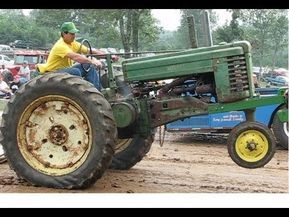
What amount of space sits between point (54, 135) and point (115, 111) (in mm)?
619

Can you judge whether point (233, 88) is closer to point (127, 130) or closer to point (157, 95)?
point (157, 95)

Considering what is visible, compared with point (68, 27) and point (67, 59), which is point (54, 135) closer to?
point (67, 59)

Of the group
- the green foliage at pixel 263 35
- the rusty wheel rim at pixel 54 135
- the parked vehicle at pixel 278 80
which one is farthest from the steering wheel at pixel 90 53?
the parked vehicle at pixel 278 80

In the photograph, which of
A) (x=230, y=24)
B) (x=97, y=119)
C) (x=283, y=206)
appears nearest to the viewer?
(x=283, y=206)

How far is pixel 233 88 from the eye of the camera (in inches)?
173

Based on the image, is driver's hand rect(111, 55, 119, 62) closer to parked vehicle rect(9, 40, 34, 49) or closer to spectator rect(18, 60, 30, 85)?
parked vehicle rect(9, 40, 34, 49)

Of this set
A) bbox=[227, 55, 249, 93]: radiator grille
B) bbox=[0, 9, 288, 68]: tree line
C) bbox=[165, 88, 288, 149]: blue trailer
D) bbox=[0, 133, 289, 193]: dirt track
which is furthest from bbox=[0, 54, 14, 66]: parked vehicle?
bbox=[227, 55, 249, 93]: radiator grille

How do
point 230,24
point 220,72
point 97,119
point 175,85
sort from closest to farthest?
point 97,119 → point 220,72 → point 175,85 → point 230,24

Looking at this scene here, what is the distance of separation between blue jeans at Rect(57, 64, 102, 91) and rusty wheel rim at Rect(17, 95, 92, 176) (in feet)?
1.32

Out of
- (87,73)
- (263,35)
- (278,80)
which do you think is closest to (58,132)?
(87,73)

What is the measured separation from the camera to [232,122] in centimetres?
816

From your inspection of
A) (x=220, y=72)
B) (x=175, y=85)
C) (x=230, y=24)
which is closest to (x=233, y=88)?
(x=220, y=72)

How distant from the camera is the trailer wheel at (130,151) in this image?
5.38 m
